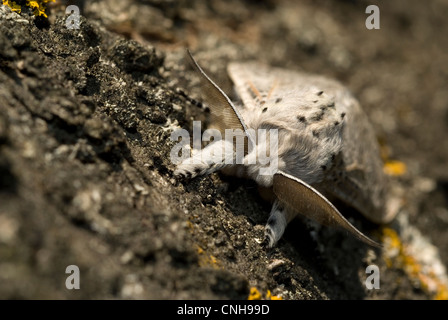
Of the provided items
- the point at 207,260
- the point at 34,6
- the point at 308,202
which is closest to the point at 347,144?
the point at 308,202

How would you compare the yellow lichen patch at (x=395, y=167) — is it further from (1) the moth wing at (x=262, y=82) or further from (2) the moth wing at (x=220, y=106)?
(2) the moth wing at (x=220, y=106)

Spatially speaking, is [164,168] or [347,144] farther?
[347,144]

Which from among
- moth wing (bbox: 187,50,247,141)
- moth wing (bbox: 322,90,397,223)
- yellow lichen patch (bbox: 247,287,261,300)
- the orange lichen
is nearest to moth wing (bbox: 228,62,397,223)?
moth wing (bbox: 322,90,397,223)

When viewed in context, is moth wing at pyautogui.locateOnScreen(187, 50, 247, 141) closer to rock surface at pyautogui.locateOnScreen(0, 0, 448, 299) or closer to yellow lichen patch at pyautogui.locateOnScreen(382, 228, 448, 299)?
rock surface at pyautogui.locateOnScreen(0, 0, 448, 299)

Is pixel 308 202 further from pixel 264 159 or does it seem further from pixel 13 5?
pixel 13 5

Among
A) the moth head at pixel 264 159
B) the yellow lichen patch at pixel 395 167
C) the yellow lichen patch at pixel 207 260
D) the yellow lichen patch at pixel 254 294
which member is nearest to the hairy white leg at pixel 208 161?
the moth head at pixel 264 159
